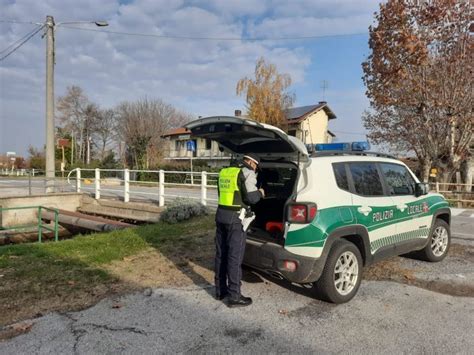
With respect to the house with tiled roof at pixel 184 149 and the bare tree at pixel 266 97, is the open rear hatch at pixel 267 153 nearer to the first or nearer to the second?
the bare tree at pixel 266 97

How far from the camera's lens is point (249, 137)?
498cm

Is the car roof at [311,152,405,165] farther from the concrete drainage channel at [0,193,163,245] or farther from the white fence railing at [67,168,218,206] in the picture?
the concrete drainage channel at [0,193,163,245]

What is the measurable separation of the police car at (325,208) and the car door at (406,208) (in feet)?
0.05

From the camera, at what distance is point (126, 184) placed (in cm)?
1414

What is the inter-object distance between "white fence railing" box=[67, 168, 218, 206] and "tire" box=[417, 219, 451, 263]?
19.9 ft

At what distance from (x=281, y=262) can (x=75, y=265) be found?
11.1 feet

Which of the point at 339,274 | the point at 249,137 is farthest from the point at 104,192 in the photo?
the point at 339,274

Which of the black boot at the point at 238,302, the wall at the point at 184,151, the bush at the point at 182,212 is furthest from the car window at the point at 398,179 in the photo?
the wall at the point at 184,151

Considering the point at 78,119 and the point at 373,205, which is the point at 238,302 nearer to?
the point at 373,205

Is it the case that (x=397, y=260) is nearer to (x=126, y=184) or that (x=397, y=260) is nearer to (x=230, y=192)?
(x=230, y=192)

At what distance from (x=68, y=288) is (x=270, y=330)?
8.78ft

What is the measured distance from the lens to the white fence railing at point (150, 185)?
42.0 feet

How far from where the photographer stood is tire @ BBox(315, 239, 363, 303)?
4238mm

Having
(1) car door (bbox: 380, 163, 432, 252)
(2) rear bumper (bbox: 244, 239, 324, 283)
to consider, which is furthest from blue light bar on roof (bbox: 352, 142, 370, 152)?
(2) rear bumper (bbox: 244, 239, 324, 283)
